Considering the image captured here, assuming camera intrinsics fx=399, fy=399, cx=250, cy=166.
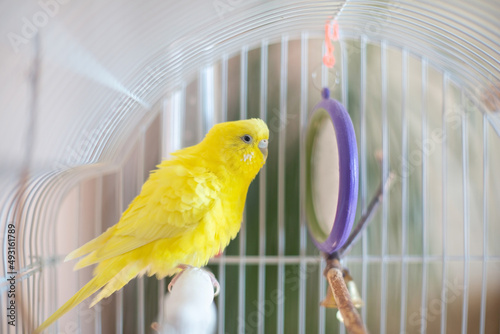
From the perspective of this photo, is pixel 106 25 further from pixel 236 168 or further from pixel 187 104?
pixel 187 104

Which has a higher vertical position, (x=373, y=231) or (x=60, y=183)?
(x=60, y=183)

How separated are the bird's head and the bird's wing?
47 millimetres

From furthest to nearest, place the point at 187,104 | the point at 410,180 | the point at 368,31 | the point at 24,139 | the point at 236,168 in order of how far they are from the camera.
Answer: the point at 410,180, the point at 187,104, the point at 368,31, the point at 236,168, the point at 24,139

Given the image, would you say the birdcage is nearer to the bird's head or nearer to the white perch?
the bird's head

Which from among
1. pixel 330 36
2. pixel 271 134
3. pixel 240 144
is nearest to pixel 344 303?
pixel 240 144

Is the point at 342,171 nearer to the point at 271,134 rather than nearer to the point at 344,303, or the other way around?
the point at 344,303

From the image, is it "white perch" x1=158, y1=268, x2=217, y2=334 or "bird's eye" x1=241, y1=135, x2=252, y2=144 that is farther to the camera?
"bird's eye" x1=241, y1=135, x2=252, y2=144

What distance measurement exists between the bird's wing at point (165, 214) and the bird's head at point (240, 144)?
1.8 inches

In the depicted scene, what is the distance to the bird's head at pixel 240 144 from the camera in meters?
0.69

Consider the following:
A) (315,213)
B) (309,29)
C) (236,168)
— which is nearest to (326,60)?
(309,29)

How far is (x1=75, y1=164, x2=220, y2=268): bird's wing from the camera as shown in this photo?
66 cm

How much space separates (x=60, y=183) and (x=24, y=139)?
228 mm

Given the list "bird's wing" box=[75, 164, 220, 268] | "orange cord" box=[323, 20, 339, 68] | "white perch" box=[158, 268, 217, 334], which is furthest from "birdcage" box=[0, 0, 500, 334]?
"white perch" box=[158, 268, 217, 334]

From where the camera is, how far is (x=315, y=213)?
970mm
